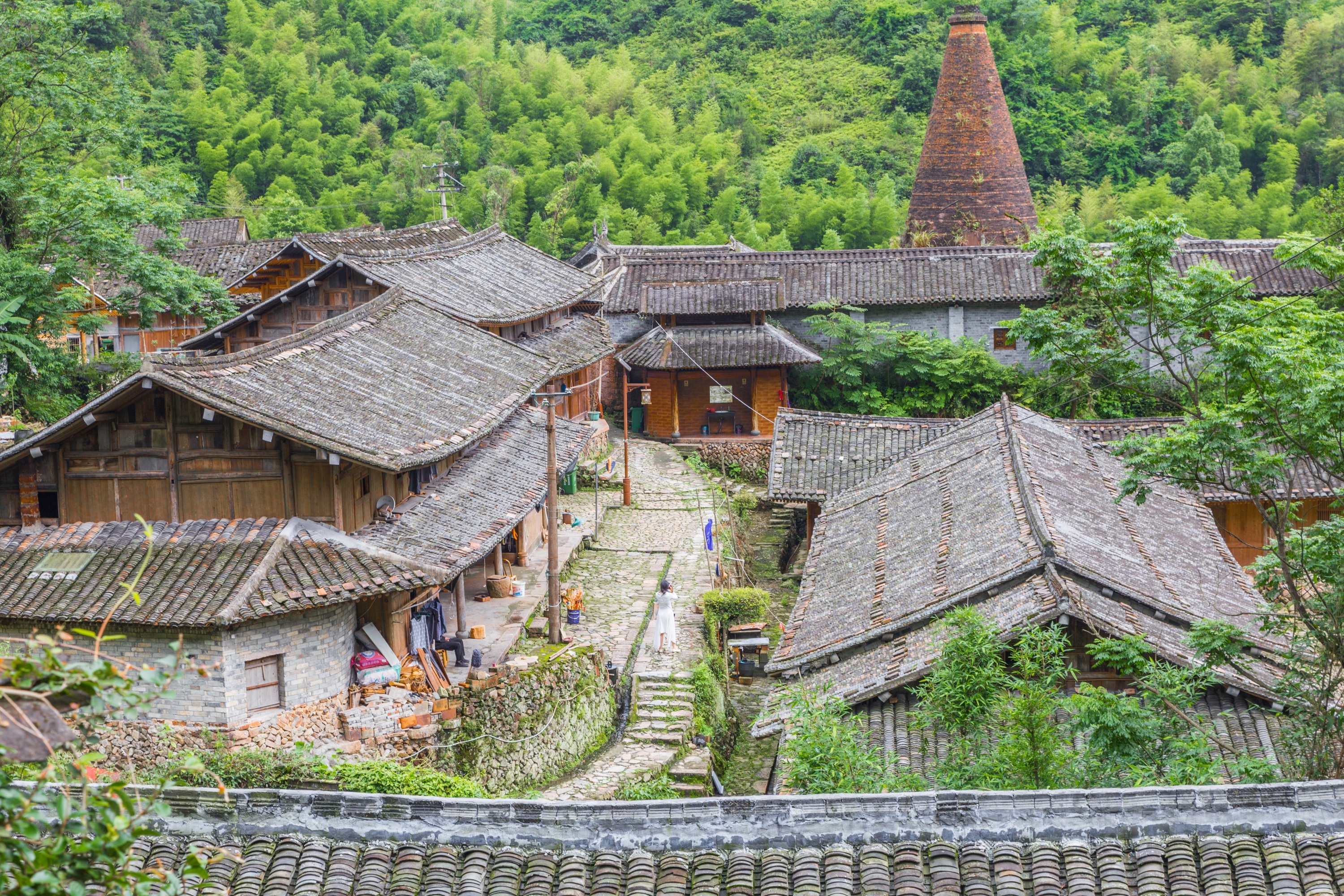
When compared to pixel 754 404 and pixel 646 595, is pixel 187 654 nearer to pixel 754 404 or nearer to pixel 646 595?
pixel 646 595

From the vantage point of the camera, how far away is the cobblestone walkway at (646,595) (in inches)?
651

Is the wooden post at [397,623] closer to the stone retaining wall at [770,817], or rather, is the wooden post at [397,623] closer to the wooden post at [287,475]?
the wooden post at [287,475]

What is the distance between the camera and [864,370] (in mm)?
32906

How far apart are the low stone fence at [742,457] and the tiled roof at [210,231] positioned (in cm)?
2141

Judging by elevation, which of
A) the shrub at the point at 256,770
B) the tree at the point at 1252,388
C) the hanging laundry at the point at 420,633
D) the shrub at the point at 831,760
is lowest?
the hanging laundry at the point at 420,633

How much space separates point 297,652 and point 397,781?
9.43 ft

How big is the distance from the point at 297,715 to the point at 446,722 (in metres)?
1.72

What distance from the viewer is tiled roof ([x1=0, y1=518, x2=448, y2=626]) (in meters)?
13.5

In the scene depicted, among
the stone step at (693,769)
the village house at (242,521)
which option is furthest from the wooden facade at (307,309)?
the stone step at (693,769)

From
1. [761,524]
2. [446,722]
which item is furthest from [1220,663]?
[761,524]

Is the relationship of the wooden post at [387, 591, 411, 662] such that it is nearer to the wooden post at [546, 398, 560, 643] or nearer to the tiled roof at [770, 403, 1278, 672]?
the wooden post at [546, 398, 560, 643]

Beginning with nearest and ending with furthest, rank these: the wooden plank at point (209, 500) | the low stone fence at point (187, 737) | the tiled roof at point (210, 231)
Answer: the low stone fence at point (187, 737) → the wooden plank at point (209, 500) → the tiled roof at point (210, 231)

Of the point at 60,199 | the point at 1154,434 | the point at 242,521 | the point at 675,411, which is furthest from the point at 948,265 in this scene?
the point at 242,521

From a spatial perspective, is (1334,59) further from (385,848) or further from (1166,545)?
(385,848)
